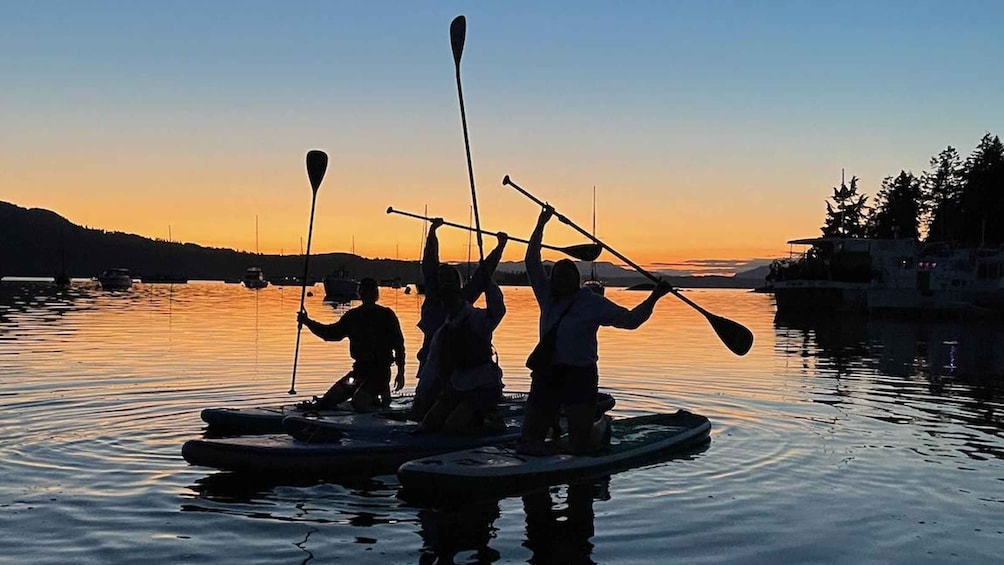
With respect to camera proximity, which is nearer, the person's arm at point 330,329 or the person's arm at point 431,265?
the person's arm at point 431,265

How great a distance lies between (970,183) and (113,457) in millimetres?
103885

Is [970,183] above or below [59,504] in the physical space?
above

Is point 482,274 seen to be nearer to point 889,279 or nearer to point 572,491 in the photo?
point 572,491

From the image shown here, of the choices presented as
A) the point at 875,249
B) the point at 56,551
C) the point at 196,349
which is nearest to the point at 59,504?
the point at 56,551

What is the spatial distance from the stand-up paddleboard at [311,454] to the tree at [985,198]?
295 ft

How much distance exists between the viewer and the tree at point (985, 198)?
92938 mm

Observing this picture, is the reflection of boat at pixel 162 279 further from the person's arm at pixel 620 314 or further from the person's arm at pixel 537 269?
the person's arm at pixel 620 314

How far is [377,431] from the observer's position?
11977mm

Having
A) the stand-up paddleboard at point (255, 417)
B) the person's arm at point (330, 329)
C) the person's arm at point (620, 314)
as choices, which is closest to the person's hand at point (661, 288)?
the person's arm at point (620, 314)

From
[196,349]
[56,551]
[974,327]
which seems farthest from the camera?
[974,327]

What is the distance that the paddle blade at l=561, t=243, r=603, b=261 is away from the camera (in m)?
13.4

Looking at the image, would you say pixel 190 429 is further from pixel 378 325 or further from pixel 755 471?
pixel 755 471

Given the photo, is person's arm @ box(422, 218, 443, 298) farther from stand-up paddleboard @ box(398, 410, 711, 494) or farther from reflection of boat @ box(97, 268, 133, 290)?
reflection of boat @ box(97, 268, 133, 290)

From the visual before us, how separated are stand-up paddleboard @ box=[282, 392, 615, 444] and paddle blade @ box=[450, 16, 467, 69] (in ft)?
18.0
